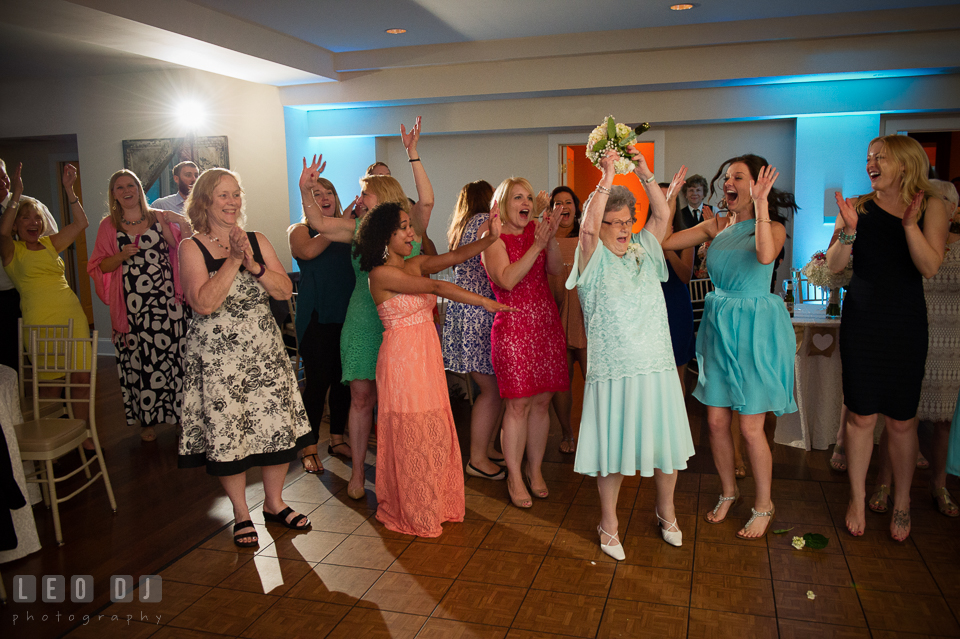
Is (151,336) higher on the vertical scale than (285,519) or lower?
higher

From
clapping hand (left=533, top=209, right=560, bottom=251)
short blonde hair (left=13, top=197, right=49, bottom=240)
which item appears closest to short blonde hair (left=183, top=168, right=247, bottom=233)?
clapping hand (left=533, top=209, right=560, bottom=251)

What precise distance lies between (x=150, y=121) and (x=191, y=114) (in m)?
0.58

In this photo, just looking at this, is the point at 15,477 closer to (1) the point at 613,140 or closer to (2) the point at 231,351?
(2) the point at 231,351

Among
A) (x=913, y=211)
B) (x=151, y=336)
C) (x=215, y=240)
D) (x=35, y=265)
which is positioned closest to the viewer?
(x=913, y=211)

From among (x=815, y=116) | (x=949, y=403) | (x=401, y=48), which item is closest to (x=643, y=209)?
(x=815, y=116)

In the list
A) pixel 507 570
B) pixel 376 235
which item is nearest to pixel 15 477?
pixel 376 235

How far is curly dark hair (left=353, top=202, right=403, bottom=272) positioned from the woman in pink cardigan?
2227 mm

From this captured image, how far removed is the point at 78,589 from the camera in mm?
2994

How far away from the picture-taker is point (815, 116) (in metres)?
7.02

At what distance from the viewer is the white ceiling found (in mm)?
5168

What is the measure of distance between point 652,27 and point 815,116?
203 cm

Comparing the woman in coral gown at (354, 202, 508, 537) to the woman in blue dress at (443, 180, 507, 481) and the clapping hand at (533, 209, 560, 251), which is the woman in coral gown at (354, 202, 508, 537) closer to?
the clapping hand at (533, 209, 560, 251)

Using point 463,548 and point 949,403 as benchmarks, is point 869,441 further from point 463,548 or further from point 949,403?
point 463,548

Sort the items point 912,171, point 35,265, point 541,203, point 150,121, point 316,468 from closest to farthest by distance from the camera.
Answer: point 912,171
point 541,203
point 316,468
point 35,265
point 150,121
